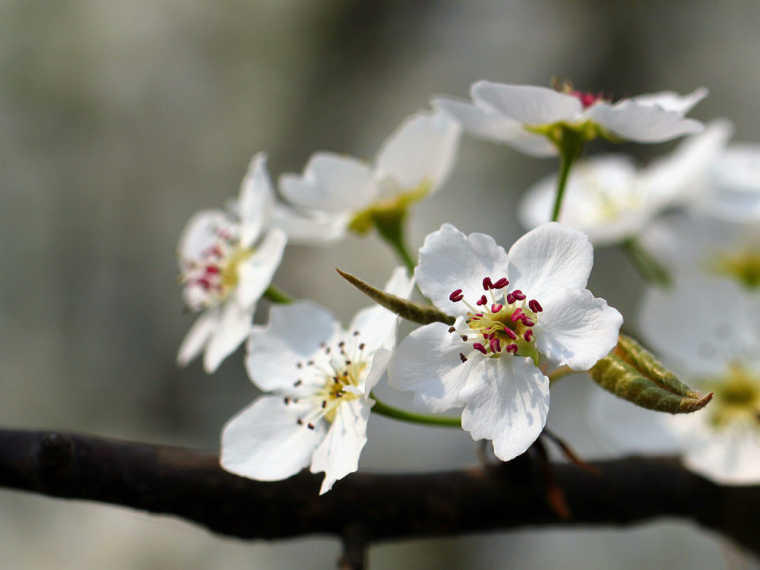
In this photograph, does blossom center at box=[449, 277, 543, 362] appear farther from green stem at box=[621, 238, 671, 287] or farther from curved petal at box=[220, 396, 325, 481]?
green stem at box=[621, 238, 671, 287]

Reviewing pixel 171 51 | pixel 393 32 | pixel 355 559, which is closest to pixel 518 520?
pixel 355 559

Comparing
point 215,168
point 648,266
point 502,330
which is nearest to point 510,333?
point 502,330

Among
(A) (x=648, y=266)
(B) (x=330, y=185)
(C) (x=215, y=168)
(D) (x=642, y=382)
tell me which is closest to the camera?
(D) (x=642, y=382)

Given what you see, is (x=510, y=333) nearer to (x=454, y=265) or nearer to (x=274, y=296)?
(x=454, y=265)

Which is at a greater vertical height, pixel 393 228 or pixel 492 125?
pixel 492 125

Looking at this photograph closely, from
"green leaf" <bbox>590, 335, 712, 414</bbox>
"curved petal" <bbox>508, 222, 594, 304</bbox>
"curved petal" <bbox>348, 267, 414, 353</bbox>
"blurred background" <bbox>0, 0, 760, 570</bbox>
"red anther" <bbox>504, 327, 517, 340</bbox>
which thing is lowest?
"blurred background" <bbox>0, 0, 760, 570</bbox>

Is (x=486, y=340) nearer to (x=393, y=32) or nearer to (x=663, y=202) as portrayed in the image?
(x=663, y=202)

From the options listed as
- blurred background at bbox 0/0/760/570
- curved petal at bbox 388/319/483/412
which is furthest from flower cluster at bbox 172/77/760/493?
blurred background at bbox 0/0/760/570
